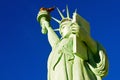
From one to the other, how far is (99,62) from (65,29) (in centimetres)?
144

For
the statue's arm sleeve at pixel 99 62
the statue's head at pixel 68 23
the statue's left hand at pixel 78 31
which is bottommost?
the statue's arm sleeve at pixel 99 62

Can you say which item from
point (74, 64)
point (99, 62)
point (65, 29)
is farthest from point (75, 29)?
point (65, 29)

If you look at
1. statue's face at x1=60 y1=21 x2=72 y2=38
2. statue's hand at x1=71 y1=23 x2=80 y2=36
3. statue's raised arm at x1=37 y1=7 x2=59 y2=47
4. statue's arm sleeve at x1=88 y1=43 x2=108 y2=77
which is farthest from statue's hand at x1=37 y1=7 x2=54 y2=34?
statue's hand at x1=71 y1=23 x2=80 y2=36

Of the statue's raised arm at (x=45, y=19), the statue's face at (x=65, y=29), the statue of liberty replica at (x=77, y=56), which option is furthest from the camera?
the statue's raised arm at (x=45, y=19)

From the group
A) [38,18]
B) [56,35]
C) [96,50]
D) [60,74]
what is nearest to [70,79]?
[60,74]

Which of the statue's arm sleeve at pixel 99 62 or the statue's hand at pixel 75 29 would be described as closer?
the statue's hand at pixel 75 29

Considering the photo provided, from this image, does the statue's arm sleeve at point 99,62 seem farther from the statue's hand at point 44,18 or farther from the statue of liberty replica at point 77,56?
the statue's hand at point 44,18

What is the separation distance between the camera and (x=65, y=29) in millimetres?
11305

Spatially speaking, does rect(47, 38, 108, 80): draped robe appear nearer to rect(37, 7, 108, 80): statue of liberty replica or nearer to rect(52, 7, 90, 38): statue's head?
rect(37, 7, 108, 80): statue of liberty replica

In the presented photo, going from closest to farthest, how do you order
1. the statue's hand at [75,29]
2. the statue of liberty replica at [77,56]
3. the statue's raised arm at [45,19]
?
the statue's hand at [75,29] < the statue of liberty replica at [77,56] < the statue's raised arm at [45,19]

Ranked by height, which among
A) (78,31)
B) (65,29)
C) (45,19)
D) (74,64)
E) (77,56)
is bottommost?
(74,64)

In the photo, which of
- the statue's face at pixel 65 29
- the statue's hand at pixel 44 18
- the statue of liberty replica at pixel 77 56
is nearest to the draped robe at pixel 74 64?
the statue of liberty replica at pixel 77 56

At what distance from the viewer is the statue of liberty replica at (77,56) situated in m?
10.2

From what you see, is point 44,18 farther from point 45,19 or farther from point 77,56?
point 77,56
